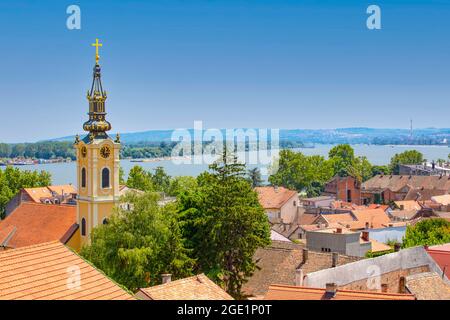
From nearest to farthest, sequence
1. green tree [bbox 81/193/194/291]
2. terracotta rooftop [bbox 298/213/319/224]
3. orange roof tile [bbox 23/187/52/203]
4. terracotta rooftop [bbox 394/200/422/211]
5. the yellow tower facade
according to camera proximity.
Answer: green tree [bbox 81/193/194/291]
the yellow tower facade
terracotta rooftop [bbox 298/213/319/224]
orange roof tile [bbox 23/187/52/203]
terracotta rooftop [bbox 394/200/422/211]

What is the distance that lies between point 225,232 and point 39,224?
12087 mm

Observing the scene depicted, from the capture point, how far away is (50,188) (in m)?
61.1

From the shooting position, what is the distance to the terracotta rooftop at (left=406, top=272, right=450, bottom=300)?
1841 centimetres

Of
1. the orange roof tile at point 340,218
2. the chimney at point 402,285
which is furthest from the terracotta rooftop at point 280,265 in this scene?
the orange roof tile at point 340,218

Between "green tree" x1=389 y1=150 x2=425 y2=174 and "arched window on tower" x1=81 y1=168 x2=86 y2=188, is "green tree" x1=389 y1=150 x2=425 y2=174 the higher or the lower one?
the lower one

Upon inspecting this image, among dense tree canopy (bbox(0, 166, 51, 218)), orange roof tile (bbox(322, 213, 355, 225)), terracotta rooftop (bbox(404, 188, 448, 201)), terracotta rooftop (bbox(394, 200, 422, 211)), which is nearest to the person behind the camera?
orange roof tile (bbox(322, 213, 355, 225))

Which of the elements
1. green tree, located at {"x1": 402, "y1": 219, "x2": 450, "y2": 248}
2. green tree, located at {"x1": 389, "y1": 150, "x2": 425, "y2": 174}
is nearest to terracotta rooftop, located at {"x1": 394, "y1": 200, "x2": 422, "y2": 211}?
green tree, located at {"x1": 402, "y1": 219, "x2": 450, "y2": 248}

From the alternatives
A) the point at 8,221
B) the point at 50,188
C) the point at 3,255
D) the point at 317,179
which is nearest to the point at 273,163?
the point at 317,179

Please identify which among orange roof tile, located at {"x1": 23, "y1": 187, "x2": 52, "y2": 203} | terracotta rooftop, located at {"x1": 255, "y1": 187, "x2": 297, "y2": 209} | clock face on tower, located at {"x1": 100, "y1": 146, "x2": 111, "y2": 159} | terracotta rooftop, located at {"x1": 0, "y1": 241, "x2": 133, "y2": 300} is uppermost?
clock face on tower, located at {"x1": 100, "y1": 146, "x2": 111, "y2": 159}

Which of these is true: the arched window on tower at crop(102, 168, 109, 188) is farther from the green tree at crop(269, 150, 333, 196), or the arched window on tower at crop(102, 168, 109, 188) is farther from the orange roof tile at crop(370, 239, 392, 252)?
the green tree at crop(269, 150, 333, 196)

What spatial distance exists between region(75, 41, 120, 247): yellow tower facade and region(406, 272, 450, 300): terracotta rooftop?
16.7 metres

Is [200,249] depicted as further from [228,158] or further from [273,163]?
[273,163]

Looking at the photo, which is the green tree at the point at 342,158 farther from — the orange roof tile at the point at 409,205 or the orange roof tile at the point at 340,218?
the orange roof tile at the point at 340,218

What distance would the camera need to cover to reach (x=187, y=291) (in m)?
14.9
